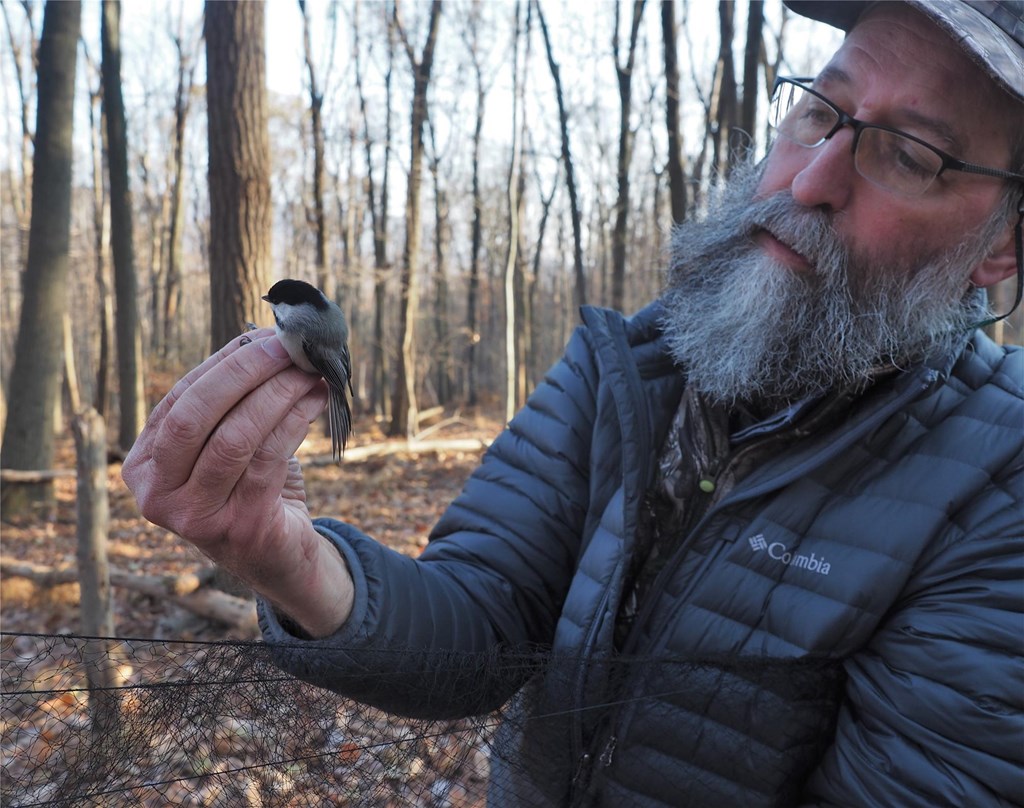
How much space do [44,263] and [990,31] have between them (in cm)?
929

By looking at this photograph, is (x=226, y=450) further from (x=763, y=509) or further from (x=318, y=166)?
(x=318, y=166)

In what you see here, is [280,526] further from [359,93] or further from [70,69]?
[359,93]

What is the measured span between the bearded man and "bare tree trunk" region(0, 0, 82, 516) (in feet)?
27.6

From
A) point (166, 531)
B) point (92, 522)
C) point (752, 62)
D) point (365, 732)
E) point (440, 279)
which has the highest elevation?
point (752, 62)

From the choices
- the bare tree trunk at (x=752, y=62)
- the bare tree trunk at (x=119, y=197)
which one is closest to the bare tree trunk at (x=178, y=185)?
the bare tree trunk at (x=119, y=197)

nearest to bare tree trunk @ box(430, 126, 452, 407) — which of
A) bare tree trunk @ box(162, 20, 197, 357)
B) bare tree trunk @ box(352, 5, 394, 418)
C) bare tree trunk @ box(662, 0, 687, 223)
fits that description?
bare tree trunk @ box(352, 5, 394, 418)

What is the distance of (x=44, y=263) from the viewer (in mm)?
8195

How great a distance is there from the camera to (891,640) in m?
1.26

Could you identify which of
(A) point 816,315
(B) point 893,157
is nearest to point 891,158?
(B) point 893,157

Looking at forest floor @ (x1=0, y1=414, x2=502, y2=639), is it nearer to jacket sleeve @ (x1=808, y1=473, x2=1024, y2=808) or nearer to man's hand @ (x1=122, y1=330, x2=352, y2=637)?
man's hand @ (x1=122, y1=330, x2=352, y2=637)

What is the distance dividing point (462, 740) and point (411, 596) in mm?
279

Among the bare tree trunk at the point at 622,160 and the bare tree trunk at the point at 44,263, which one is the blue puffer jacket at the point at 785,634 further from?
the bare tree trunk at the point at 622,160

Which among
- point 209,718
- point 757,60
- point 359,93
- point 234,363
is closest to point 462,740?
point 209,718

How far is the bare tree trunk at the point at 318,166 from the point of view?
1562 cm
